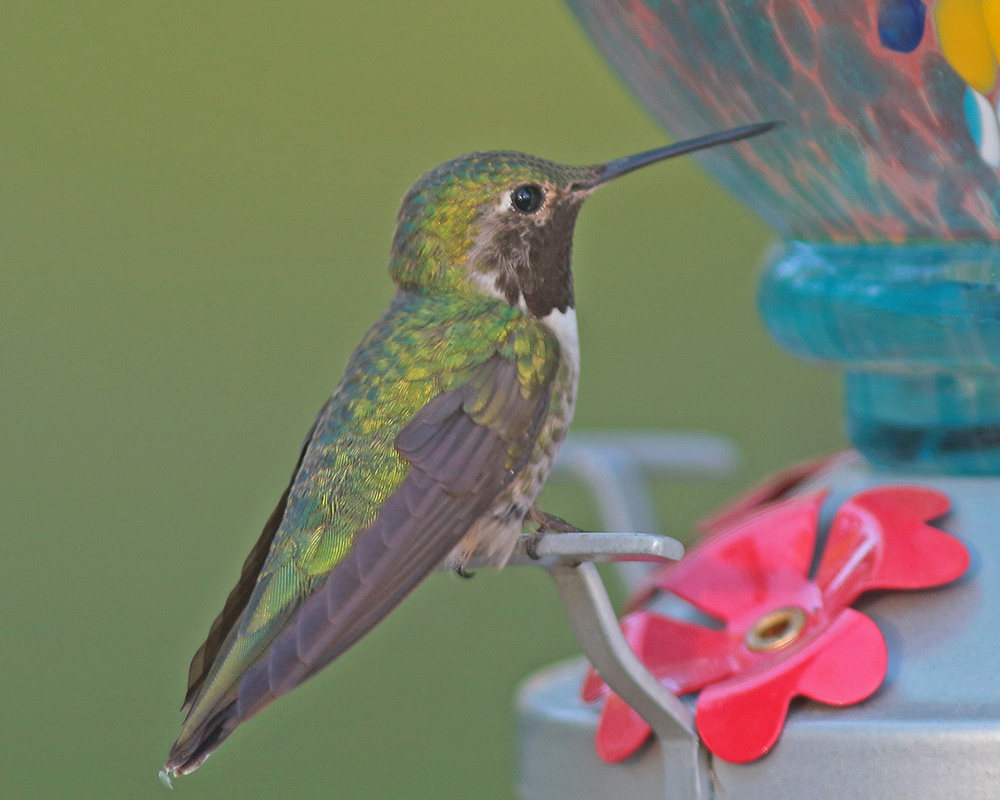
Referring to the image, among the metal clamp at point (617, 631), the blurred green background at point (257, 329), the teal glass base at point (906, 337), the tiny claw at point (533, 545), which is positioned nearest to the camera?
the metal clamp at point (617, 631)

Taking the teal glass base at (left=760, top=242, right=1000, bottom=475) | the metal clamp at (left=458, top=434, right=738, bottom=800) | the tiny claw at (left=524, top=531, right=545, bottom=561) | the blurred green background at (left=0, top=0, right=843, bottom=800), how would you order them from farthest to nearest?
the blurred green background at (left=0, top=0, right=843, bottom=800)
the teal glass base at (left=760, top=242, right=1000, bottom=475)
the tiny claw at (left=524, top=531, right=545, bottom=561)
the metal clamp at (left=458, top=434, right=738, bottom=800)

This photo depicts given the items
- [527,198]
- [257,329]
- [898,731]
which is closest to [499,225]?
[527,198]

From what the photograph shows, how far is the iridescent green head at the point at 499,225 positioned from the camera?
123 cm

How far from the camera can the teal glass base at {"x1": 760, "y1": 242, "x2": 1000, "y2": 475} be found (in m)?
1.20

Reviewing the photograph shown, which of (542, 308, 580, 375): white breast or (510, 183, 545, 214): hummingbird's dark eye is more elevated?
(510, 183, 545, 214): hummingbird's dark eye

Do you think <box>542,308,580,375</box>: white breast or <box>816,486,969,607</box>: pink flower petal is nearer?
<box>816,486,969,607</box>: pink flower petal

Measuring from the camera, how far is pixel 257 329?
5719mm

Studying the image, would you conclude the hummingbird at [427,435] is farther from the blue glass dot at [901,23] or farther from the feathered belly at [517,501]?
the blue glass dot at [901,23]

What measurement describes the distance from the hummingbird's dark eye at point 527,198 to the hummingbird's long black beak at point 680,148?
1.7 inches

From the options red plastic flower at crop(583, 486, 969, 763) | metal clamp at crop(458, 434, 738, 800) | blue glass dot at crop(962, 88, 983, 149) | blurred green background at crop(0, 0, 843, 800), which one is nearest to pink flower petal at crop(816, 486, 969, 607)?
red plastic flower at crop(583, 486, 969, 763)

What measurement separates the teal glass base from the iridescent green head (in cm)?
20

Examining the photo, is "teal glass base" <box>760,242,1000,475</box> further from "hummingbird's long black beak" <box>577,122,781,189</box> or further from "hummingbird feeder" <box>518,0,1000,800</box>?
"hummingbird's long black beak" <box>577,122,781,189</box>

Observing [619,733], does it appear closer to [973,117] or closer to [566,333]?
[566,333]

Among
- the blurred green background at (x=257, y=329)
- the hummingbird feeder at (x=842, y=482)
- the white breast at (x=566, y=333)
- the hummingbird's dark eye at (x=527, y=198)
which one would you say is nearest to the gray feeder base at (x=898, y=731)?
the hummingbird feeder at (x=842, y=482)
